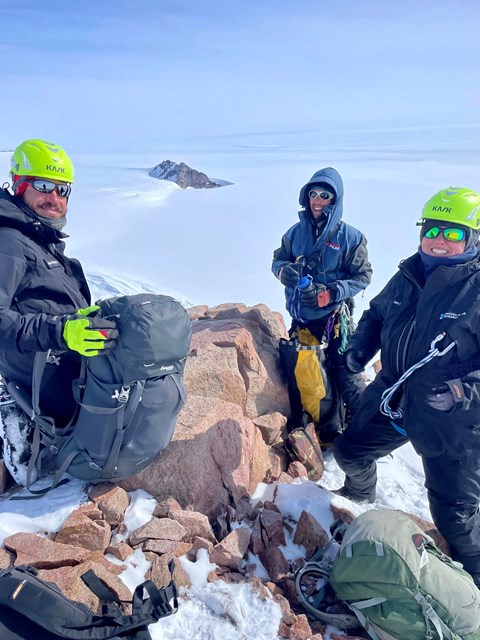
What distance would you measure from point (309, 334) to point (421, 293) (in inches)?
84.0

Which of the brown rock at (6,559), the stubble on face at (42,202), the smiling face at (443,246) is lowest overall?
→ the brown rock at (6,559)

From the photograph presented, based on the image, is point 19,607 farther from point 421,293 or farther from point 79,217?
point 79,217

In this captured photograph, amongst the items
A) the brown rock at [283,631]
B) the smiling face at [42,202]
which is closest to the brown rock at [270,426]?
the brown rock at [283,631]

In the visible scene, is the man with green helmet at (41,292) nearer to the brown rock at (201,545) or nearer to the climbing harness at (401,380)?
the brown rock at (201,545)

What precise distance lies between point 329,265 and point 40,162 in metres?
3.24

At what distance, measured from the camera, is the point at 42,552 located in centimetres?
325

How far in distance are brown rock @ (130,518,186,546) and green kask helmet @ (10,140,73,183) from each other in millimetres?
2700

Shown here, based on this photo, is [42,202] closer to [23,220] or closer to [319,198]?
[23,220]

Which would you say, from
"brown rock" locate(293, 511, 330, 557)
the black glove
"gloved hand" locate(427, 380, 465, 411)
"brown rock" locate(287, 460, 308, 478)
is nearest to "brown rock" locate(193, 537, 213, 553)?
"brown rock" locate(293, 511, 330, 557)

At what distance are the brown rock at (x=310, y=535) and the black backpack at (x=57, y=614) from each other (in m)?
1.37

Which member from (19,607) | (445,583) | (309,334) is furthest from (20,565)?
(309,334)

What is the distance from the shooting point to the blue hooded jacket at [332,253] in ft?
18.7

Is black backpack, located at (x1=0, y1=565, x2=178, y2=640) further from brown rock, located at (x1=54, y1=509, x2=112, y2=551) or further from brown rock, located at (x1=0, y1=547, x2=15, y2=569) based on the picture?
brown rock, located at (x1=54, y1=509, x2=112, y2=551)

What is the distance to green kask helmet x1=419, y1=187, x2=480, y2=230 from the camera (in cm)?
391
